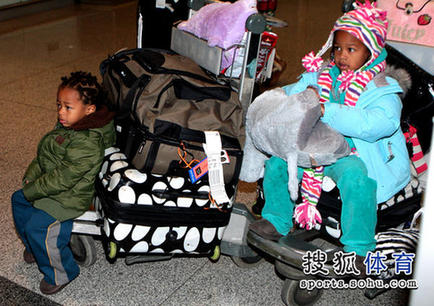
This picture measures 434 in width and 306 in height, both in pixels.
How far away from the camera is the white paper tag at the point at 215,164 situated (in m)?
2.23

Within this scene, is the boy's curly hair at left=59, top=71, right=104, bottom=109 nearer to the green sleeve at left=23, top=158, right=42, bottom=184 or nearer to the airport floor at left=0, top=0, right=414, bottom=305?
the green sleeve at left=23, top=158, right=42, bottom=184

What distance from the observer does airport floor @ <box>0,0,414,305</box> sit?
2.55 m

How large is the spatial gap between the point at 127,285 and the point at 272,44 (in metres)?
2.44

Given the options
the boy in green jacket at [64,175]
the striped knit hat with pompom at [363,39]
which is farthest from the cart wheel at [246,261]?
the striped knit hat with pompom at [363,39]

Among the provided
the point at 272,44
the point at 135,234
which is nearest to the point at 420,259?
the point at 135,234

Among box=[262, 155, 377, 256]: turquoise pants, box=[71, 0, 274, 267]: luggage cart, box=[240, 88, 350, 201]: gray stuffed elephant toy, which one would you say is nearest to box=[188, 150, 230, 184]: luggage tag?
box=[240, 88, 350, 201]: gray stuffed elephant toy

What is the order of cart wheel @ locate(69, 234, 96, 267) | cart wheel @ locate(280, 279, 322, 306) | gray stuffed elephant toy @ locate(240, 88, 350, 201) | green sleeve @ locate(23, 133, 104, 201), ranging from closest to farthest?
gray stuffed elephant toy @ locate(240, 88, 350, 201) → green sleeve @ locate(23, 133, 104, 201) → cart wheel @ locate(280, 279, 322, 306) → cart wheel @ locate(69, 234, 96, 267)

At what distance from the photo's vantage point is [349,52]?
2.24 metres

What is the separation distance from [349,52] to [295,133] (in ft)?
1.58

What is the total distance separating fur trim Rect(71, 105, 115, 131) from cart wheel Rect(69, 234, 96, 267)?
0.61 metres

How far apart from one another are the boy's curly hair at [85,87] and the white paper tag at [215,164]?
536 millimetres

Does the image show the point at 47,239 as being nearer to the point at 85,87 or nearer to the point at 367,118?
the point at 85,87

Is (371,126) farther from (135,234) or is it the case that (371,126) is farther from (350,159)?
(135,234)

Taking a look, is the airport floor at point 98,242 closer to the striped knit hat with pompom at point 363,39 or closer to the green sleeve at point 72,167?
the green sleeve at point 72,167
